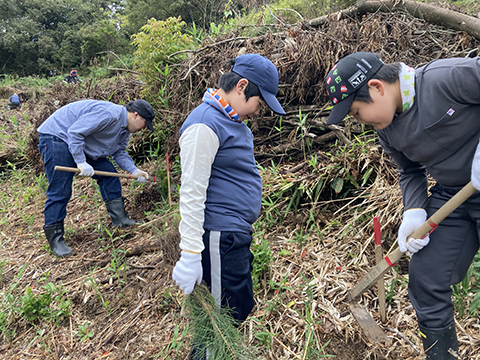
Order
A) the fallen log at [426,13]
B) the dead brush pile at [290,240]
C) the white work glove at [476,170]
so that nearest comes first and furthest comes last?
1. the white work glove at [476,170]
2. the dead brush pile at [290,240]
3. the fallen log at [426,13]

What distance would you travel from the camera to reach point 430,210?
1.77 metres

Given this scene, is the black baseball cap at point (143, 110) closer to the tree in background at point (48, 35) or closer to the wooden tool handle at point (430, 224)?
the wooden tool handle at point (430, 224)

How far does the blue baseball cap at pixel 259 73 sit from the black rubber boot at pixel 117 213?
9.58 ft

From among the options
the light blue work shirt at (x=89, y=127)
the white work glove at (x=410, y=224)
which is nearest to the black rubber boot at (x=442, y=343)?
the white work glove at (x=410, y=224)

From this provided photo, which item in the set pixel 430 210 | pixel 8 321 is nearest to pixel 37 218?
pixel 8 321

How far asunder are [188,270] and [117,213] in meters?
2.75

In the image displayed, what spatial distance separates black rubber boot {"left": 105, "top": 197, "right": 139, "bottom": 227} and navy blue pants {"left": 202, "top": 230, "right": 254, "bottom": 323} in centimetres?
260

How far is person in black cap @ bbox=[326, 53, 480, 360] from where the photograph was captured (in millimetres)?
1443

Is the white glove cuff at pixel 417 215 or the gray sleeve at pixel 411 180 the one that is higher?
the gray sleeve at pixel 411 180

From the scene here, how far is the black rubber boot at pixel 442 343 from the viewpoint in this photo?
164 cm

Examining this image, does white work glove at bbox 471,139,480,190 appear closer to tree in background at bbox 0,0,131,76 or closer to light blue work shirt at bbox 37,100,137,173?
light blue work shirt at bbox 37,100,137,173

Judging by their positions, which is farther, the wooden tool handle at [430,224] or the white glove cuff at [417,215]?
the white glove cuff at [417,215]

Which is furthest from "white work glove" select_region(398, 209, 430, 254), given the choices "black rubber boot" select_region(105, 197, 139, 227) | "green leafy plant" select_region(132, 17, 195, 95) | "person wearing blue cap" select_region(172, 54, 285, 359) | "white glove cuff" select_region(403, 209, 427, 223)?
"green leafy plant" select_region(132, 17, 195, 95)

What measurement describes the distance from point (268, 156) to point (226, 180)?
7.56 ft
